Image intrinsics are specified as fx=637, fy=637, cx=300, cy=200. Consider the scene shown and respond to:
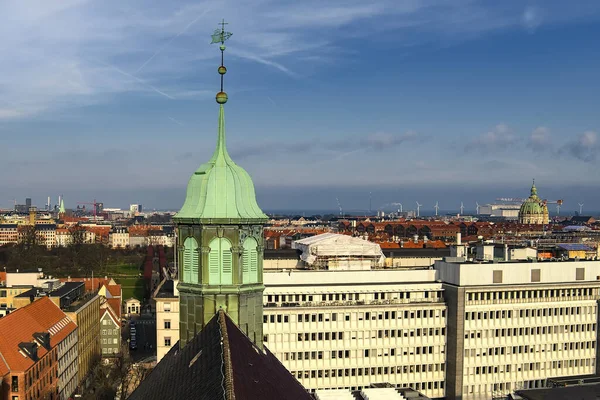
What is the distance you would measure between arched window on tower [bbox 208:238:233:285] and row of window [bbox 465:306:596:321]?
5250cm

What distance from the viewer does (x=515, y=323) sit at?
68312 mm

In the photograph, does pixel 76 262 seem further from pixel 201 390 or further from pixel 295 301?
pixel 201 390

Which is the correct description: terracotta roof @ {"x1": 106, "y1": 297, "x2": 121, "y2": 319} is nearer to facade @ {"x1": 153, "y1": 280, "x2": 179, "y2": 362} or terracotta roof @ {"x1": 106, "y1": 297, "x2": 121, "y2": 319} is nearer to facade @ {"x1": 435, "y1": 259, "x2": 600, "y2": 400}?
facade @ {"x1": 153, "y1": 280, "x2": 179, "y2": 362}

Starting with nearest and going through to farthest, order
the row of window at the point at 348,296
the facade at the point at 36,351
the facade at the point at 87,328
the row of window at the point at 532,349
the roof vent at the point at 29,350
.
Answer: the facade at the point at 36,351
the roof vent at the point at 29,350
the row of window at the point at 348,296
the row of window at the point at 532,349
the facade at the point at 87,328

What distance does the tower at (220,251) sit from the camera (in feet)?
61.0

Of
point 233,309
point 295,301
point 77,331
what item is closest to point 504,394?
point 295,301

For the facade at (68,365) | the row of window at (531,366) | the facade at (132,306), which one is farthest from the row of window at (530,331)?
the facade at (132,306)

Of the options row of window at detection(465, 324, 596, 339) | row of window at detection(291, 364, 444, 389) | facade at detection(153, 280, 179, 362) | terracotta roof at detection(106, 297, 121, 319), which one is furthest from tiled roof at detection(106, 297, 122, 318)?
row of window at detection(465, 324, 596, 339)

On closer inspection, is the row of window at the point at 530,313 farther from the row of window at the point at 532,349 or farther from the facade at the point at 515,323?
the row of window at the point at 532,349

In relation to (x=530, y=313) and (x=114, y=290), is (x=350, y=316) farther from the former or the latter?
(x=114, y=290)

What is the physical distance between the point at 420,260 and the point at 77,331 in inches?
1947

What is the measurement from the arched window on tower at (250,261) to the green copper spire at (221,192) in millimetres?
782

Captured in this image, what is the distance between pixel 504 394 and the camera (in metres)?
69.1

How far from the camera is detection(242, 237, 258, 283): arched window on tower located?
1898 cm
